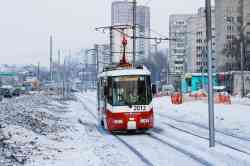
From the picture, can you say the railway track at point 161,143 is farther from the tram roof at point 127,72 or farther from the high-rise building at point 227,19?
the high-rise building at point 227,19

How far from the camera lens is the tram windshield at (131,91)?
23.5 meters

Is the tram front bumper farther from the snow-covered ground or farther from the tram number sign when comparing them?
the snow-covered ground

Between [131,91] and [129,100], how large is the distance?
40 cm

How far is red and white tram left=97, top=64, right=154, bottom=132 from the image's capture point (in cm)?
2328

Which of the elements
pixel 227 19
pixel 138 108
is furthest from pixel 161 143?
pixel 227 19

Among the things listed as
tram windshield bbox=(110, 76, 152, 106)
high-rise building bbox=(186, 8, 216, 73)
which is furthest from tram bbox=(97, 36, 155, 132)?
high-rise building bbox=(186, 8, 216, 73)

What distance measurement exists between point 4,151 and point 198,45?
482 feet

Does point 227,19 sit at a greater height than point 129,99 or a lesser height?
greater

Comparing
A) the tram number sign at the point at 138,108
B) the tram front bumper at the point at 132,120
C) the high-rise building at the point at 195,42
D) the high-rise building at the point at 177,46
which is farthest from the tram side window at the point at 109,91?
the high-rise building at the point at 177,46

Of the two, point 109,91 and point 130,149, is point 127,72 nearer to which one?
point 109,91

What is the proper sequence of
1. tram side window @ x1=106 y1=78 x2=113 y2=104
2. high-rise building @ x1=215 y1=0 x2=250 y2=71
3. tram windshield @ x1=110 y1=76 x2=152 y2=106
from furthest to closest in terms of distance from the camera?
high-rise building @ x1=215 y1=0 x2=250 y2=71
tram side window @ x1=106 y1=78 x2=113 y2=104
tram windshield @ x1=110 y1=76 x2=152 y2=106

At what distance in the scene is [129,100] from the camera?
23453 millimetres

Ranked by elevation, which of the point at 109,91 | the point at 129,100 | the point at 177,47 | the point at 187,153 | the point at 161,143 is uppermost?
the point at 177,47

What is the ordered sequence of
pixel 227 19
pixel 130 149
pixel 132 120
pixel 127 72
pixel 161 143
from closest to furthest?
pixel 130 149, pixel 161 143, pixel 132 120, pixel 127 72, pixel 227 19
